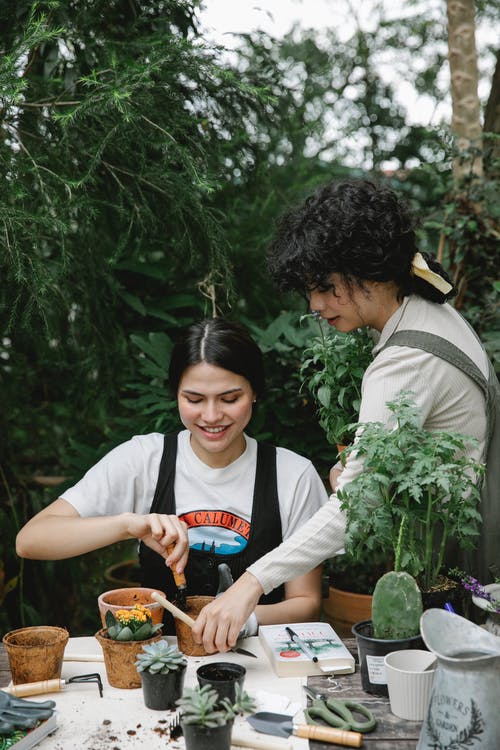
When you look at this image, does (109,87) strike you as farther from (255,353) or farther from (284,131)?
(284,131)

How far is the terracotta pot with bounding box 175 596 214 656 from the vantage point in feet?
5.14

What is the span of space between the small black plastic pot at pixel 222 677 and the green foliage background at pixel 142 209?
3.75 ft

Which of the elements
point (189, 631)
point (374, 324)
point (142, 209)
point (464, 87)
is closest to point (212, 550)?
point (189, 631)

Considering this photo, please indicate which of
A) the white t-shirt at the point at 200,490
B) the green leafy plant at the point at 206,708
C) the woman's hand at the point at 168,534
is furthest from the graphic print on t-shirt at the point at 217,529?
the green leafy plant at the point at 206,708

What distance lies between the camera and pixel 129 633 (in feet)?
4.71

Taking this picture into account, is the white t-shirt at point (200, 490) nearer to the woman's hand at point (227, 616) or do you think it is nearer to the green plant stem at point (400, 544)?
the woman's hand at point (227, 616)

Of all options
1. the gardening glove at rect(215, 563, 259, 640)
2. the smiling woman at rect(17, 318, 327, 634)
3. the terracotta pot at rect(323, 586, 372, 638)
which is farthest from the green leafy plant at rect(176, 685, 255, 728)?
the terracotta pot at rect(323, 586, 372, 638)

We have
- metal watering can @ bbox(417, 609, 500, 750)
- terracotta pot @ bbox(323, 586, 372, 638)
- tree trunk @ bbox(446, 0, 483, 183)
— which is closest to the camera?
metal watering can @ bbox(417, 609, 500, 750)

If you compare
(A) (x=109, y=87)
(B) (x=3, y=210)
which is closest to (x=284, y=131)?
(A) (x=109, y=87)

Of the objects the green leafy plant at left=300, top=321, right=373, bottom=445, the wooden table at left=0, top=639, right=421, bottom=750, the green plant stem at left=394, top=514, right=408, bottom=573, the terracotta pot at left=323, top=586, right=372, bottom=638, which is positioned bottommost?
the terracotta pot at left=323, top=586, right=372, bottom=638

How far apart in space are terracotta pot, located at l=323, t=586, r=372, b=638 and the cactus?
55.2 inches

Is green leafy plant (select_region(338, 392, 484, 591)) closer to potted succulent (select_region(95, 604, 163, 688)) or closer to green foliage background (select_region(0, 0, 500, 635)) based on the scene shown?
potted succulent (select_region(95, 604, 163, 688))

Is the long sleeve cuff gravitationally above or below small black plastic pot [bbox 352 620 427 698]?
above

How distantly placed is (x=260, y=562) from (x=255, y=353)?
2.41 feet
